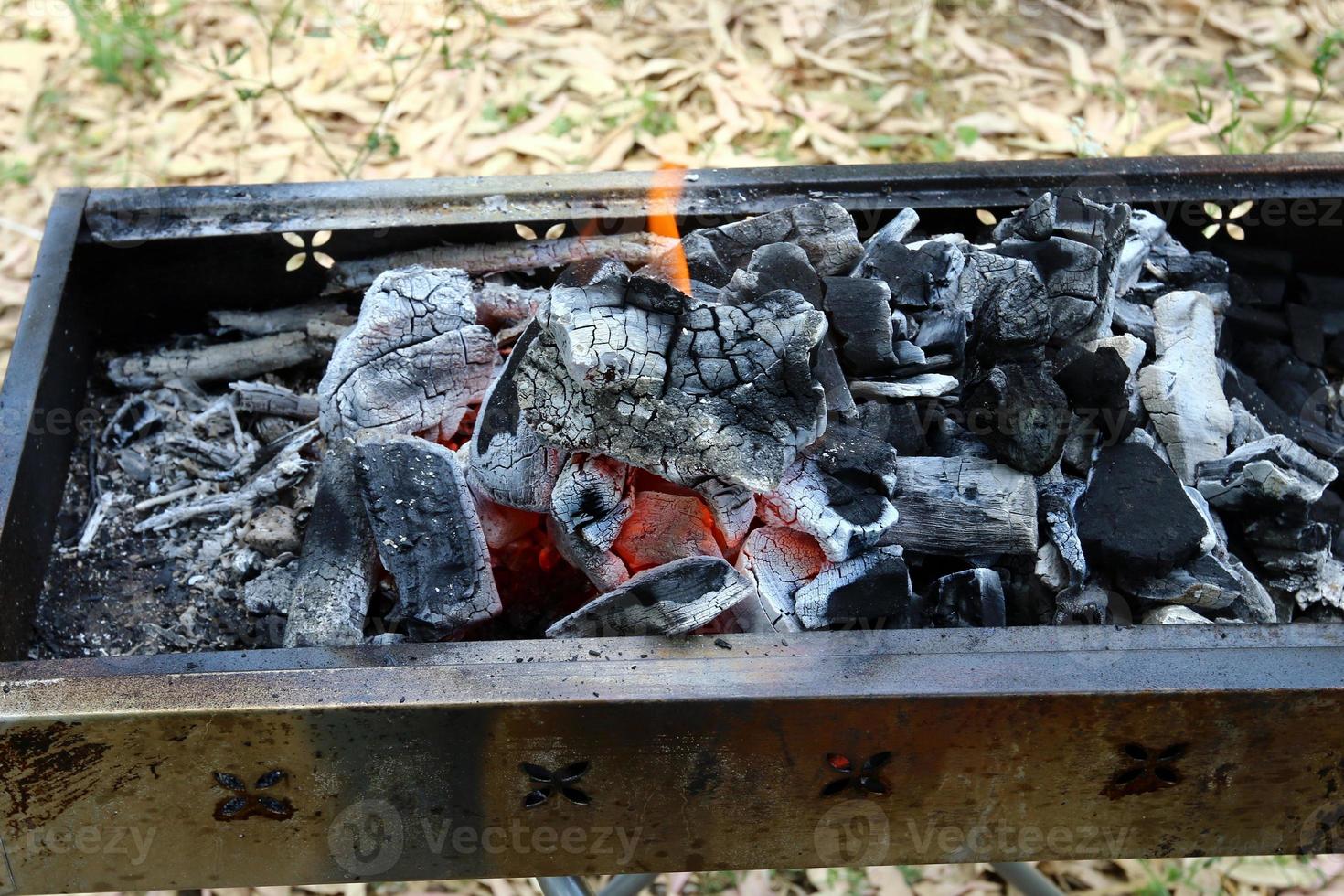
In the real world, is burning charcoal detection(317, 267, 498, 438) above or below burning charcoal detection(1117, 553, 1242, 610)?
above

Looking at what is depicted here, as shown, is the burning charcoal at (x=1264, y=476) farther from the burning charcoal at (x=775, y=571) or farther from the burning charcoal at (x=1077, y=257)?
the burning charcoal at (x=775, y=571)

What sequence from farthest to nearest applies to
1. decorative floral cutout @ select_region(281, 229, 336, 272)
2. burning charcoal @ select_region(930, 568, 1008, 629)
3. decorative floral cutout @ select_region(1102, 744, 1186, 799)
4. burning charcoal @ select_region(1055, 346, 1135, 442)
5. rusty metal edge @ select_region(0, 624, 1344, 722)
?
1. decorative floral cutout @ select_region(281, 229, 336, 272)
2. burning charcoal @ select_region(1055, 346, 1135, 442)
3. burning charcoal @ select_region(930, 568, 1008, 629)
4. decorative floral cutout @ select_region(1102, 744, 1186, 799)
5. rusty metal edge @ select_region(0, 624, 1344, 722)

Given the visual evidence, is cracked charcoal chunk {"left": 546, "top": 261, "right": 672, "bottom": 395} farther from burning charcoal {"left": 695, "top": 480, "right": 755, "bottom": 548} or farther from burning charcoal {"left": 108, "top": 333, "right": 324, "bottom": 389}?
burning charcoal {"left": 108, "top": 333, "right": 324, "bottom": 389}

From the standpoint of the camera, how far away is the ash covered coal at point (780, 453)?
188 centimetres

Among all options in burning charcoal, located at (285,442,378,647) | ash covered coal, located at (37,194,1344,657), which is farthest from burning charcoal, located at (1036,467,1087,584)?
burning charcoal, located at (285,442,378,647)

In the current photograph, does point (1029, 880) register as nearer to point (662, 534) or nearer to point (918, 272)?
point (662, 534)

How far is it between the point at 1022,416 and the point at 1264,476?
0.48 m

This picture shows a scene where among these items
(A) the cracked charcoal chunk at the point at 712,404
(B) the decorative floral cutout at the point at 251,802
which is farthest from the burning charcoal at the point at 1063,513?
(B) the decorative floral cutout at the point at 251,802

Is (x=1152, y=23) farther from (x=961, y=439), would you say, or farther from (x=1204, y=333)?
(x=961, y=439)

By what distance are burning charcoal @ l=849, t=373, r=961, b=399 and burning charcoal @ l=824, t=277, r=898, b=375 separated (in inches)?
1.3

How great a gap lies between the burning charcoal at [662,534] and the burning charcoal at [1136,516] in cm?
64

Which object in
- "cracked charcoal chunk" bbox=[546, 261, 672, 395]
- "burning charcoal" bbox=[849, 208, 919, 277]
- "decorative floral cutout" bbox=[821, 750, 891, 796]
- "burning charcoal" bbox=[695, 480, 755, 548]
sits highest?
"cracked charcoal chunk" bbox=[546, 261, 672, 395]

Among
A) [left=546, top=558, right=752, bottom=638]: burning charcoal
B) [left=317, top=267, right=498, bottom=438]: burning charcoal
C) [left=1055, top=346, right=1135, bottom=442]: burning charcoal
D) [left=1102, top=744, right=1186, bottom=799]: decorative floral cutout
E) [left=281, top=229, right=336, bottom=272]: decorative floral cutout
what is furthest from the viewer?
[left=281, top=229, right=336, bottom=272]: decorative floral cutout

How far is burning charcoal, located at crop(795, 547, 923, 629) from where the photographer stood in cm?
193
